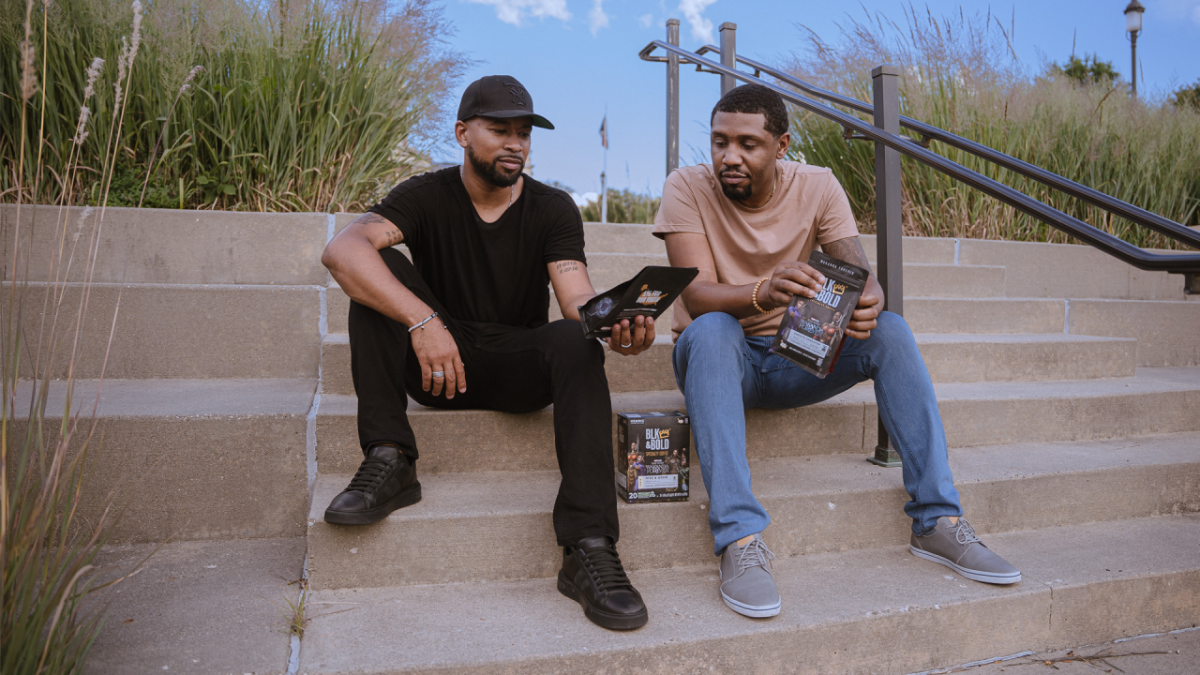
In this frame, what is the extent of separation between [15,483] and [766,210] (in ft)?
6.52

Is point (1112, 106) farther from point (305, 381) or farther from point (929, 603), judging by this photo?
point (305, 381)

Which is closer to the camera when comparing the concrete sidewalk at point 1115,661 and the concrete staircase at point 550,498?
the concrete staircase at point 550,498

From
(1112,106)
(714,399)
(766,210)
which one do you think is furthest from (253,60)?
(1112,106)

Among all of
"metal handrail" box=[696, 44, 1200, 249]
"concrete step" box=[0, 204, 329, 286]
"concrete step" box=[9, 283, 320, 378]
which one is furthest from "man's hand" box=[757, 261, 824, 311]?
"concrete step" box=[0, 204, 329, 286]

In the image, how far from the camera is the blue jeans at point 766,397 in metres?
1.88

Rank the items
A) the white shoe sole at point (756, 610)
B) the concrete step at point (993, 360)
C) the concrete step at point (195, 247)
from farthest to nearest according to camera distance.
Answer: the concrete step at point (195, 247) → the concrete step at point (993, 360) → the white shoe sole at point (756, 610)

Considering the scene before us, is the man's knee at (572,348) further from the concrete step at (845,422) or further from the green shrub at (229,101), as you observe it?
the green shrub at (229,101)

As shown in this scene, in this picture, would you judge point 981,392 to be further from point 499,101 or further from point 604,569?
point 499,101

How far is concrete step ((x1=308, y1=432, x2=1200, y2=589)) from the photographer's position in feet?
6.00

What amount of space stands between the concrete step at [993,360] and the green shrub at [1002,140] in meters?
1.52

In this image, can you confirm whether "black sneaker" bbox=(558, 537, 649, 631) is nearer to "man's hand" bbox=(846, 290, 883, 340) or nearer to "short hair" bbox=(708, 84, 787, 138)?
"man's hand" bbox=(846, 290, 883, 340)

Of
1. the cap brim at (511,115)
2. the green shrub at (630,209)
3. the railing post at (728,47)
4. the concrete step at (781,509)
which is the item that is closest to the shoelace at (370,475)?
the concrete step at (781,509)

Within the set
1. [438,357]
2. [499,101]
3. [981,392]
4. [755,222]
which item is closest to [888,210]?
[755,222]

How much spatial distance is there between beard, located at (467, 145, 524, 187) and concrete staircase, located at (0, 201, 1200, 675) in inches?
27.4
